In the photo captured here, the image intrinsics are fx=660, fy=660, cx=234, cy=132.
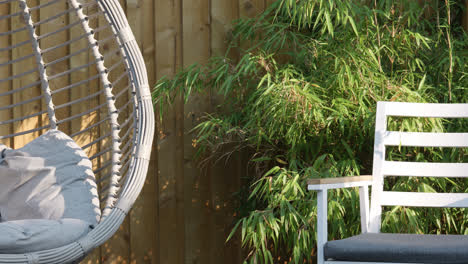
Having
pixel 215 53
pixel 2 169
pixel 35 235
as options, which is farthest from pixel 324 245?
pixel 215 53

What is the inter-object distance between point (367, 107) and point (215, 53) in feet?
2.68

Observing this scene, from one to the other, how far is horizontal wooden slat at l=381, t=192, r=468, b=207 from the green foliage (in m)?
0.15

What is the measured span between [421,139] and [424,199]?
22 centimetres

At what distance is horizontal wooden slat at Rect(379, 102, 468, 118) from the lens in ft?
7.76

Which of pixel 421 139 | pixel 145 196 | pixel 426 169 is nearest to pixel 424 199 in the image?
pixel 426 169

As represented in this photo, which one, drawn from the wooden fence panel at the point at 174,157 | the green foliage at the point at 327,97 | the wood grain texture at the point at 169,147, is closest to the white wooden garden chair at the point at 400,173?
the green foliage at the point at 327,97

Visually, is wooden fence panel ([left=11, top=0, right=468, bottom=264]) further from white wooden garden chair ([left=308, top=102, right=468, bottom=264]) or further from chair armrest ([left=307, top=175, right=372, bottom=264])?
chair armrest ([left=307, top=175, right=372, bottom=264])

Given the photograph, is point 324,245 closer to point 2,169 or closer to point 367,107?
point 367,107

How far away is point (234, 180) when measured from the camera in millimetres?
3131

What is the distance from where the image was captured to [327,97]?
2.65 m

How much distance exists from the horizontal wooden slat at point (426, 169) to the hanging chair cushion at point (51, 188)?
1053mm

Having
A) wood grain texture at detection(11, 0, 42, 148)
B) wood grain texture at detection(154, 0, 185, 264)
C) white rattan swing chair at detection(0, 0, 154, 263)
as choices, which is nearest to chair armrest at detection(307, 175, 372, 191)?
white rattan swing chair at detection(0, 0, 154, 263)

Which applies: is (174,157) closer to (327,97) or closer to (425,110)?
(327,97)

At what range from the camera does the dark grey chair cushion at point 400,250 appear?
1.82 m
